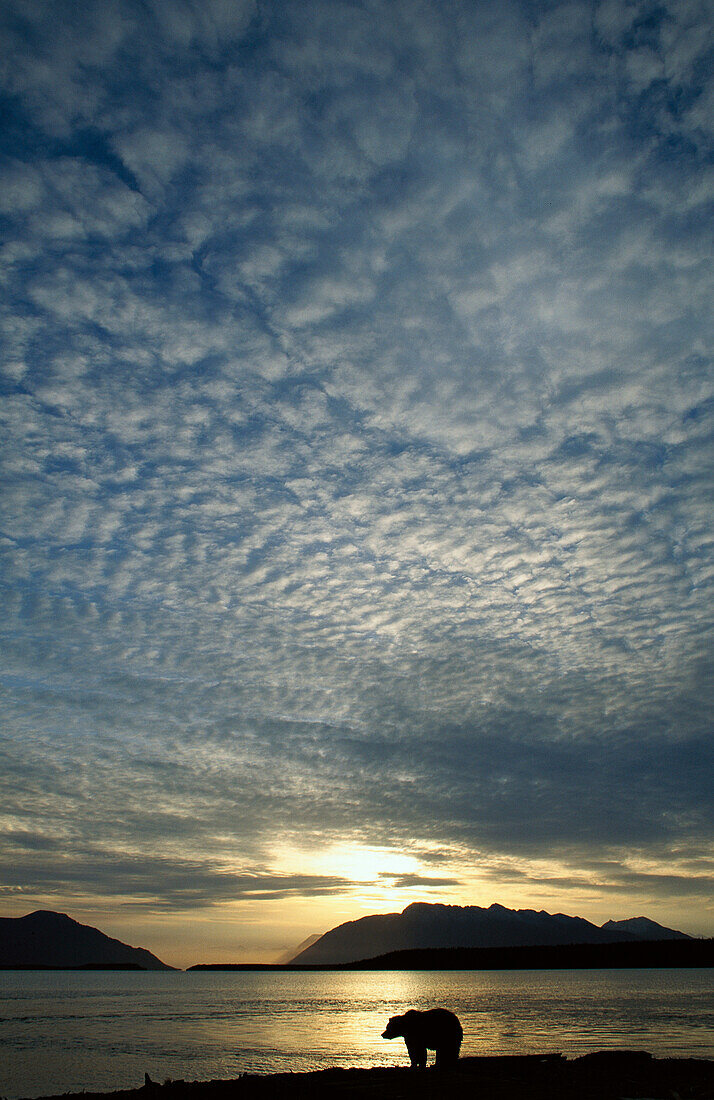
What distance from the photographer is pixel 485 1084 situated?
22516 mm

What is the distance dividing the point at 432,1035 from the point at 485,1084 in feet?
20.7

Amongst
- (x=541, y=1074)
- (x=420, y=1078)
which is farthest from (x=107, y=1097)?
(x=541, y=1074)

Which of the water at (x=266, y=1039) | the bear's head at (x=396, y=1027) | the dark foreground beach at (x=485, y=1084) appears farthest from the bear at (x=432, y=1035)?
the water at (x=266, y=1039)

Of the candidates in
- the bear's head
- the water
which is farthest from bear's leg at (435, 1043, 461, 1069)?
the water

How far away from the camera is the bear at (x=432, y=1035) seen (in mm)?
A: 27969

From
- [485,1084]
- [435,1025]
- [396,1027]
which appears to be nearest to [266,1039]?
[396,1027]

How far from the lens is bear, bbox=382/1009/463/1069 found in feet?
91.8

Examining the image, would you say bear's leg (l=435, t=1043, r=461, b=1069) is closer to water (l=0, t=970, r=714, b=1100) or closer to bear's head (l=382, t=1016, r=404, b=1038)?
bear's head (l=382, t=1016, r=404, b=1038)

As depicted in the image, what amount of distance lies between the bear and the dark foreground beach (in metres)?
0.86

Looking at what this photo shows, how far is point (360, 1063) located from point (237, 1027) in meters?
31.5

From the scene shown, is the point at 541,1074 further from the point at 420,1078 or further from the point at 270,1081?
the point at 270,1081

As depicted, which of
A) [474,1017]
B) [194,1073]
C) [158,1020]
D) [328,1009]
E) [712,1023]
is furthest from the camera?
[328,1009]

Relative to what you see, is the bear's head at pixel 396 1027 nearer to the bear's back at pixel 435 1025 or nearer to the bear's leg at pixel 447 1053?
the bear's back at pixel 435 1025

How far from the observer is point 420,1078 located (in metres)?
24.1
